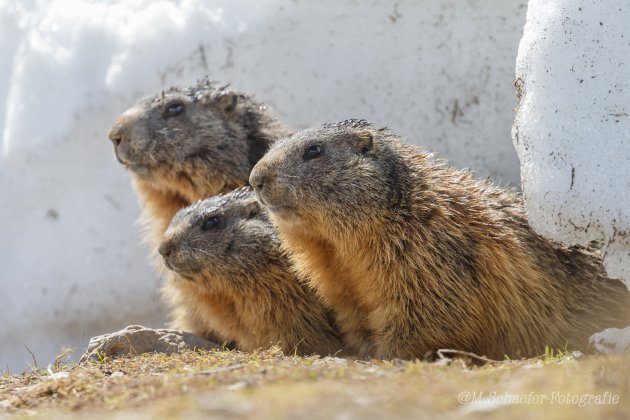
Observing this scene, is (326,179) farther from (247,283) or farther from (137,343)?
(137,343)

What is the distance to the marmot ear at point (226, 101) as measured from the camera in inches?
363

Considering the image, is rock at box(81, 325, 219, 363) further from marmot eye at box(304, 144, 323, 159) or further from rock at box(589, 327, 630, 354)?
rock at box(589, 327, 630, 354)

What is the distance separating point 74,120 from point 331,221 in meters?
4.85

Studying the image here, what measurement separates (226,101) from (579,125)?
4017 mm

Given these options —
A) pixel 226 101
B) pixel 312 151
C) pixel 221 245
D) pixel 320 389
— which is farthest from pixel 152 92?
pixel 320 389

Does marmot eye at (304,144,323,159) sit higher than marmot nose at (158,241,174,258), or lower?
higher

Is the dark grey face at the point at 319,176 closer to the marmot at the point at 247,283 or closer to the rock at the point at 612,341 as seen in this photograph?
the marmot at the point at 247,283

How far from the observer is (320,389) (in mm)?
4305

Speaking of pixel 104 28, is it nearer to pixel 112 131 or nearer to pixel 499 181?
pixel 112 131

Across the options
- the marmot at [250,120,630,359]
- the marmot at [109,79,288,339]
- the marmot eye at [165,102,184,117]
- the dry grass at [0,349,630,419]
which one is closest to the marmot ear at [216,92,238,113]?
the marmot at [109,79,288,339]

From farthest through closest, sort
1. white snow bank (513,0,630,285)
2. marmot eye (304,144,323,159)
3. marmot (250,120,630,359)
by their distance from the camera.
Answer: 1. marmot eye (304,144,323,159)
2. marmot (250,120,630,359)
3. white snow bank (513,0,630,285)

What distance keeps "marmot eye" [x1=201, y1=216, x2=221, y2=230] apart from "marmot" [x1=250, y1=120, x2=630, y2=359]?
923mm

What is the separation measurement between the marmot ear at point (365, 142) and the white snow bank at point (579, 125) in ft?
3.69

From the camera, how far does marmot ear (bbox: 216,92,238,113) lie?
30.2 ft
